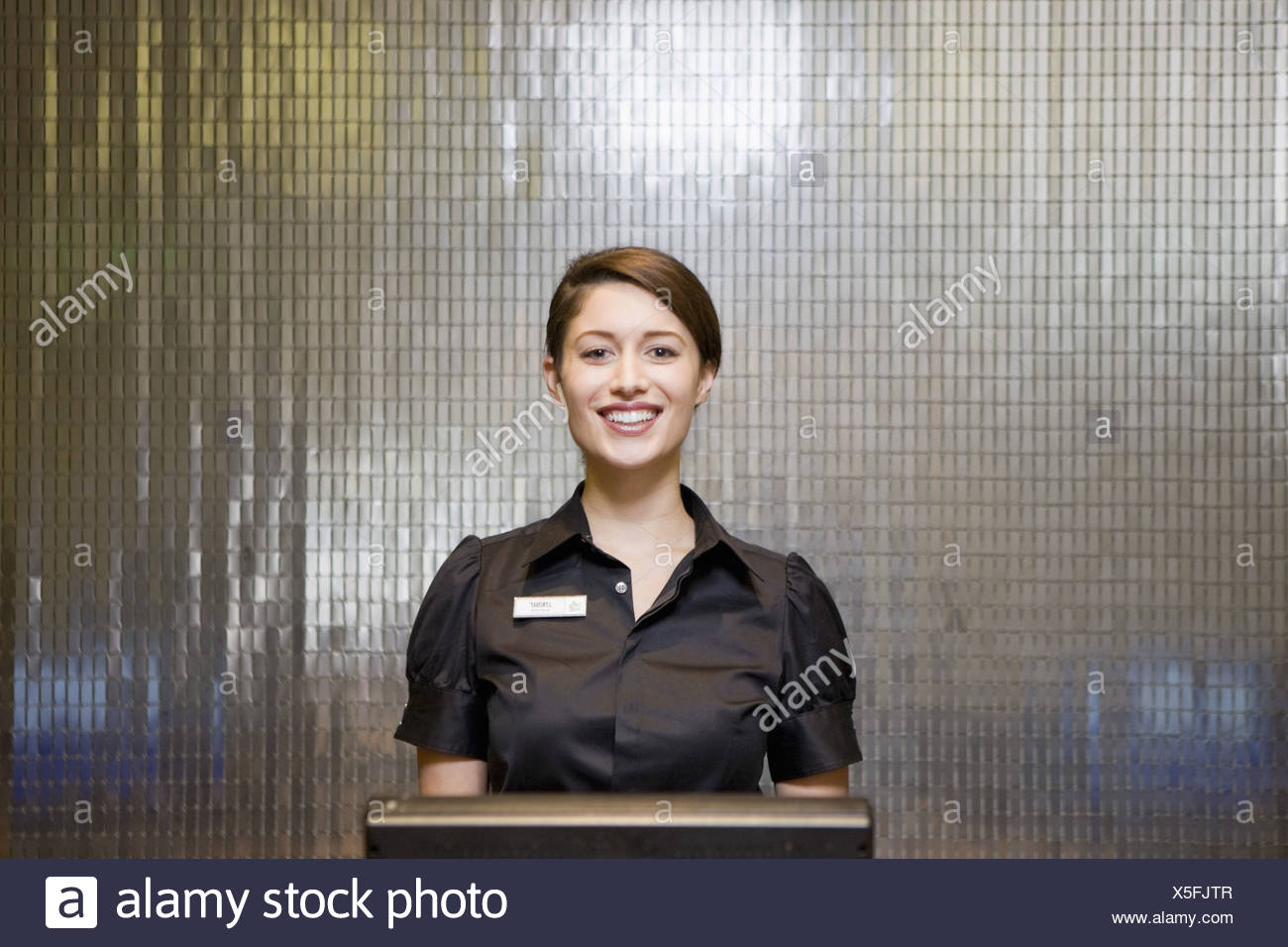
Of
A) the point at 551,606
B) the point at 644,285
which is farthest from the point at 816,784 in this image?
the point at 644,285

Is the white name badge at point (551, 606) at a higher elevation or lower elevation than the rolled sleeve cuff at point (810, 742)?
higher

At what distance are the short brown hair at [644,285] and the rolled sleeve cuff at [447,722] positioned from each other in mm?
416

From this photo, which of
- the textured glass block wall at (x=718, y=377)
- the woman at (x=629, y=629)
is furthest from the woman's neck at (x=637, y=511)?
the textured glass block wall at (x=718, y=377)

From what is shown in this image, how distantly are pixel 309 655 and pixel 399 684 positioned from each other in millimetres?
250

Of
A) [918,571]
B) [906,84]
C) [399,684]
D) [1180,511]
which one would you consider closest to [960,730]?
[918,571]

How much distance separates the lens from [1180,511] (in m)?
3.62

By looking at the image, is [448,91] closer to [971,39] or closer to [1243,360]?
[971,39]

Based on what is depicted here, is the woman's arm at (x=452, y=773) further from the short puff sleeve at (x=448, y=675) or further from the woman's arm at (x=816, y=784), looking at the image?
the woman's arm at (x=816, y=784)

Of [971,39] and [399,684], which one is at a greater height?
[971,39]

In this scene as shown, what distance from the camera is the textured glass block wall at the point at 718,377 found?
361 centimetres

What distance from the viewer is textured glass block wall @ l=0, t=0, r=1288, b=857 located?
11.8 ft

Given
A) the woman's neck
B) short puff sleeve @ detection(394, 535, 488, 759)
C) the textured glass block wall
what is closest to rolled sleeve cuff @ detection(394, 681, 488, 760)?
short puff sleeve @ detection(394, 535, 488, 759)

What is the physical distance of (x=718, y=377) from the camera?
11.8 ft

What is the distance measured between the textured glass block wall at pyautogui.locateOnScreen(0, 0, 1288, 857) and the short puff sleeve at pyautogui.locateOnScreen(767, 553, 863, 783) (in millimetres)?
1951
